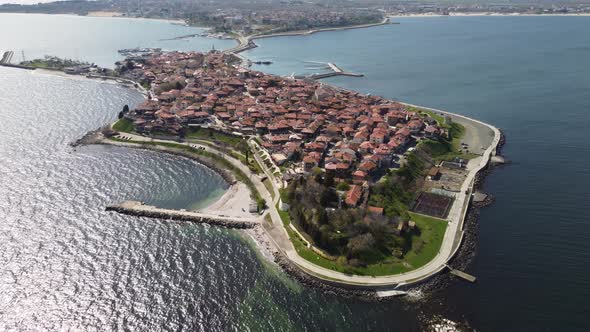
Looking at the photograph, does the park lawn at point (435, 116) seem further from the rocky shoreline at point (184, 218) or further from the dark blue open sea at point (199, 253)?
the rocky shoreline at point (184, 218)

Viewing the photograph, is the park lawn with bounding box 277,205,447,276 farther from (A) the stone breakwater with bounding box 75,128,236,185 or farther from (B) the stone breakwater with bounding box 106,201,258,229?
(A) the stone breakwater with bounding box 75,128,236,185

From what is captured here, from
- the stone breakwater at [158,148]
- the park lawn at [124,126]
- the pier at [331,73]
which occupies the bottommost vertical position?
the stone breakwater at [158,148]

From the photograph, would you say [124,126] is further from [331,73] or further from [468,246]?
[331,73]

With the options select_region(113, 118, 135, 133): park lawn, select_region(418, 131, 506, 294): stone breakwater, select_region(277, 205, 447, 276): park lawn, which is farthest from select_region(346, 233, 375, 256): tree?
select_region(113, 118, 135, 133): park lawn

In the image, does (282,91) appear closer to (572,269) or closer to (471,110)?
(471,110)

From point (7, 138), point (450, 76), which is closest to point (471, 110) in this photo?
point (450, 76)

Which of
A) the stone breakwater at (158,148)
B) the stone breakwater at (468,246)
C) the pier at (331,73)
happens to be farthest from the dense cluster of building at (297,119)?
the pier at (331,73)
